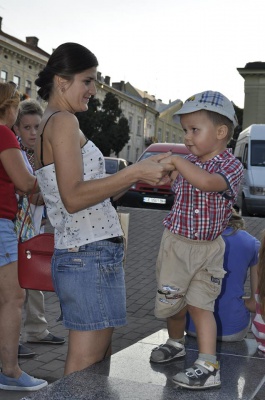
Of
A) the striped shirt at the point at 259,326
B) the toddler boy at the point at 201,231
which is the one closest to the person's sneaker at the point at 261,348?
the striped shirt at the point at 259,326

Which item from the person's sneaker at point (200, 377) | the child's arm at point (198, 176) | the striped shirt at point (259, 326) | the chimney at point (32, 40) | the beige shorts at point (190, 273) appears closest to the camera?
the child's arm at point (198, 176)

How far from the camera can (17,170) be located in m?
3.79

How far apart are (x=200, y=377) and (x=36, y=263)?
0.98 metres

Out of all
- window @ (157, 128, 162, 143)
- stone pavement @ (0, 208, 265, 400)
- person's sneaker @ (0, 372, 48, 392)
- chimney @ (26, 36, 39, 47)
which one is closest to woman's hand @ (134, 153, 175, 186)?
stone pavement @ (0, 208, 265, 400)

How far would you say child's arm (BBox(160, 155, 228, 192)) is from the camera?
2.87m

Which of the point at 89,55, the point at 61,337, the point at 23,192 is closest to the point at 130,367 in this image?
the point at 23,192

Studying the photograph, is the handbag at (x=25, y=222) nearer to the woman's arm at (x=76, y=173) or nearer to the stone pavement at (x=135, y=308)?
the stone pavement at (x=135, y=308)

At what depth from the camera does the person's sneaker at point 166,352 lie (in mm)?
3740

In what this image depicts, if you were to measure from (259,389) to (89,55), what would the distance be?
1919 mm

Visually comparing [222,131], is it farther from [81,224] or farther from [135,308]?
[135,308]

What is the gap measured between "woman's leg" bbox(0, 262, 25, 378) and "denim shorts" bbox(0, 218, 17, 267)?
0.06m

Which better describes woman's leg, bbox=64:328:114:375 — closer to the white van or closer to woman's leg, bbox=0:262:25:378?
woman's leg, bbox=0:262:25:378

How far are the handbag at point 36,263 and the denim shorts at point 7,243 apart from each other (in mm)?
657

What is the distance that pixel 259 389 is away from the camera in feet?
10.9
